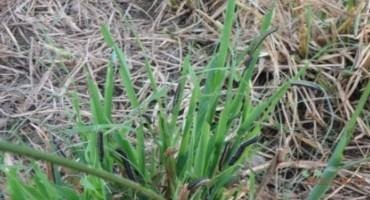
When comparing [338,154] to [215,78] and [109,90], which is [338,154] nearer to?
[215,78]

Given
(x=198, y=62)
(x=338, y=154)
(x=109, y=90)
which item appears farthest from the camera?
(x=198, y=62)

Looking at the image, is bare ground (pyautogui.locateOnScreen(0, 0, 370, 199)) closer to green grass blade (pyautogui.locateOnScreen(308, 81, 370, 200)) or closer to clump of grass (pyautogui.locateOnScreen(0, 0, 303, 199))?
clump of grass (pyautogui.locateOnScreen(0, 0, 303, 199))

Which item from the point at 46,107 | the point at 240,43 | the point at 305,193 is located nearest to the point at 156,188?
the point at 305,193

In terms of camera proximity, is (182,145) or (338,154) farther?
(182,145)

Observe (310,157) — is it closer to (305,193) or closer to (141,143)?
(305,193)

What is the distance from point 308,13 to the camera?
5.36ft

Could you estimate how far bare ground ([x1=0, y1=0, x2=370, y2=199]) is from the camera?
1487mm

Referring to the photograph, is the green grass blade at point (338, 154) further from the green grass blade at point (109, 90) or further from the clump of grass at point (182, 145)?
the green grass blade at point (109, 90)

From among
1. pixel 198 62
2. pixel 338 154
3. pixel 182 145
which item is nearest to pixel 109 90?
pixel 182 145

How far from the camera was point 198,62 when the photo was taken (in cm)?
167

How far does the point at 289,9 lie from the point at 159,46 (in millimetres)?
338

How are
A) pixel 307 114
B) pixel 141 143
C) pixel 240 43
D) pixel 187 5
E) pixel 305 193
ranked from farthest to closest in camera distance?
pixel 187 5
pixel 240 43
pixel 307 114
pixel 305 193
pixel 141 143

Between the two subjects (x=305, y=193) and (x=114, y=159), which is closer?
(x=114, y=159)

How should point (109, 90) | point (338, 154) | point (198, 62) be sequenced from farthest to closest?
point (198, 62) → point (109, 90) → point (338, 154)
